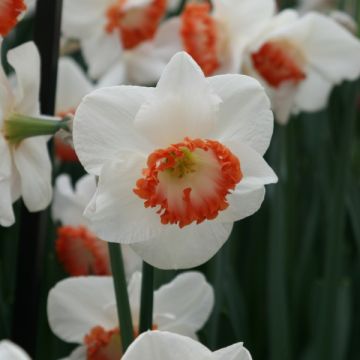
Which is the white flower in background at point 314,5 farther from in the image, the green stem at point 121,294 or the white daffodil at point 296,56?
the green stem at point 121,294

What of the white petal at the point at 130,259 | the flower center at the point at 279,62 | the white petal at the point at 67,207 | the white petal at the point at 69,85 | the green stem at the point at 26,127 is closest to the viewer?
the green stem at the point at 26,127

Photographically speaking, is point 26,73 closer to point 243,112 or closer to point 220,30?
point 243,112

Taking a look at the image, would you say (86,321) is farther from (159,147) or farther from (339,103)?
(339,103)

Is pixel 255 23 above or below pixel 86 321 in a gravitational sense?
above

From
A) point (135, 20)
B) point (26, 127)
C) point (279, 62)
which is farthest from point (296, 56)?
point (26, 127)

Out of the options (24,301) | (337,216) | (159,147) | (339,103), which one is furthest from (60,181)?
(339,103)

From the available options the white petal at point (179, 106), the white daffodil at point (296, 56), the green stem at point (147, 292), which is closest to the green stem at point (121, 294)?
the green stem at point (147, 292)

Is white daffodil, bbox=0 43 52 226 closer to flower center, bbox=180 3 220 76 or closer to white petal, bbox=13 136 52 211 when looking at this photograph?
white petal, bbox=13 136 52 211
